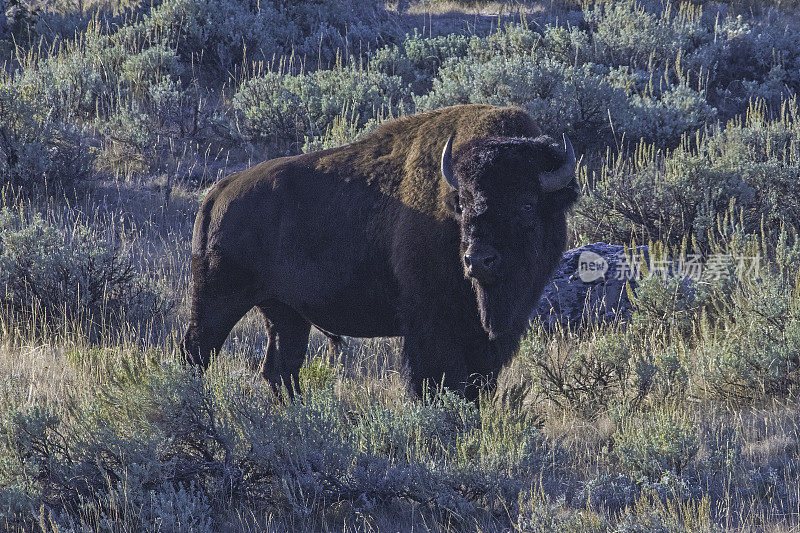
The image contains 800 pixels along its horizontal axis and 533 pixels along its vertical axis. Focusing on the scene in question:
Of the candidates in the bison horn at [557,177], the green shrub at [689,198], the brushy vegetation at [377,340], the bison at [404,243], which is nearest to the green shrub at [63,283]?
the brushy vegetation at [377,340]

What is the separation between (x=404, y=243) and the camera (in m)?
5.26

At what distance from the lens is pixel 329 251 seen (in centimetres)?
568

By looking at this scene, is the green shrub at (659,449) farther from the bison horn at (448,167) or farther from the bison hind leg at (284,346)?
the bison hind leg at (284,346)

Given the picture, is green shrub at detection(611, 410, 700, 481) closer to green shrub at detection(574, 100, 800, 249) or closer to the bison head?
the bison head

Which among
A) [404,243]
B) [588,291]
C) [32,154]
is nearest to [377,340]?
[588,291]

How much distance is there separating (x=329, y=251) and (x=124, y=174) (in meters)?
6.16

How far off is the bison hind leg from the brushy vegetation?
0.20 meters

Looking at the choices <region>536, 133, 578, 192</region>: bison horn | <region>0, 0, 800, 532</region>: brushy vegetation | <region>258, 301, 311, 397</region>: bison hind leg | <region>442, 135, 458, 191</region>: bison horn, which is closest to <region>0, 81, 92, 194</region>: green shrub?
<region>0, 0, 800, 532</region>: brushy vegetation

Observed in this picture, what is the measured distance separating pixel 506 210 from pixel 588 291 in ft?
9.66

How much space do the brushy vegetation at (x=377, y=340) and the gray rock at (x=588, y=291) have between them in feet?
0.91

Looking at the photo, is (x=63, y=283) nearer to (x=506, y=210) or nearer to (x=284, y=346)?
(x=284, y=346)

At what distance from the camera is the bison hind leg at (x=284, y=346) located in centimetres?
625

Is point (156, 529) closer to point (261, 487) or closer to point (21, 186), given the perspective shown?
point (261, 487)

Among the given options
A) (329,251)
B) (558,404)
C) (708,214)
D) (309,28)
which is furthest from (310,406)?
(309,28)
